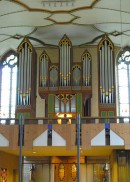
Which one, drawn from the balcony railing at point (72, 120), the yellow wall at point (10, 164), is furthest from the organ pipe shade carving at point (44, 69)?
the yellow wall at point (10, 164)

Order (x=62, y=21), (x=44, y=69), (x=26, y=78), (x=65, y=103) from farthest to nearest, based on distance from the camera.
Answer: (x=44, y=69), (x=26, y=78), (x=65, y=103), (x=62, y=21)

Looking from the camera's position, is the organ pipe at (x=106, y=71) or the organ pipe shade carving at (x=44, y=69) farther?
the organ pipe shade carving at (x=44, y=69)

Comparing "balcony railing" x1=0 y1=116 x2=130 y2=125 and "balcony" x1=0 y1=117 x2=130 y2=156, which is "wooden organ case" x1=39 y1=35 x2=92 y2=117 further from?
"balcony" x1=0 y1=117 x2=130 y2=156

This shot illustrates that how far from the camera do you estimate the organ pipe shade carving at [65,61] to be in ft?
67.3

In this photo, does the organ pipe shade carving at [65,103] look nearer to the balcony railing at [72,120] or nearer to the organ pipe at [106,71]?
the organ pipe at [106,71]

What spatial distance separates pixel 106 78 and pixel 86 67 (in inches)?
51.5

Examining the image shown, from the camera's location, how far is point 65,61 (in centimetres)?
2092

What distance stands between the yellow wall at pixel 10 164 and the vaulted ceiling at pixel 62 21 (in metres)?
6.18

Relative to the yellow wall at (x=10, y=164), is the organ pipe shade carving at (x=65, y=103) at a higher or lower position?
higher

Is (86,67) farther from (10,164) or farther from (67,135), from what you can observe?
(10,164)

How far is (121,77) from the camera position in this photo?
22.9 meters

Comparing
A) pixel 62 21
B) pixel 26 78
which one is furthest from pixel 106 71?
pixel 26 78

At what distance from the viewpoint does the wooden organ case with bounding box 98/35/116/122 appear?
1934cm

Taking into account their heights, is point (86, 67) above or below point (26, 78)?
above
